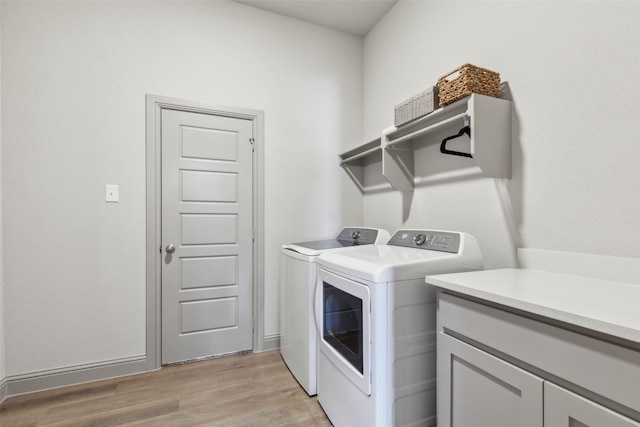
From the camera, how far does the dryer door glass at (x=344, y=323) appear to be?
1.37 m

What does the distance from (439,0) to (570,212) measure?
5.33 feet

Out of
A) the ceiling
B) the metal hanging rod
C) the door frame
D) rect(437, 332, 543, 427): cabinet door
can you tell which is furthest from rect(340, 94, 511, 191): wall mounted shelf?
the door frame

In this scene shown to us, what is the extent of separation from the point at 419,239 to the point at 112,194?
2130mm

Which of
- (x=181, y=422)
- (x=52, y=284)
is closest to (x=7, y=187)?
(x=52, y=284)

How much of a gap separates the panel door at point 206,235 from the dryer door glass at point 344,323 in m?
1.03

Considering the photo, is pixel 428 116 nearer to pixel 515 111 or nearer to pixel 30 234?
pixel 515 111

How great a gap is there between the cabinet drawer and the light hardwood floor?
110 cm

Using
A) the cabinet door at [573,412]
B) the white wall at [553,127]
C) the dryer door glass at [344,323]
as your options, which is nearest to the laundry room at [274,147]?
the white wall at [553,127]

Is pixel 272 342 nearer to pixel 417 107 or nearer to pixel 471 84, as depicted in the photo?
pixel 417 107

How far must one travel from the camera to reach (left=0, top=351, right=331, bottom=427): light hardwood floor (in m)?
1.65

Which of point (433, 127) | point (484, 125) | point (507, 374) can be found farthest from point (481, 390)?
point (433, 127)

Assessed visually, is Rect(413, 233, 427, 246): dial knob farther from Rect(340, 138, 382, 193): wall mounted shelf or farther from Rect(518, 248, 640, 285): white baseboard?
Rect(340, 138, 382, 193): wall mounted shelf

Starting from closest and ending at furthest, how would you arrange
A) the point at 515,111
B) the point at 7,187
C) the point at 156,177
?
the point at 515,111 → the point at 7,187 → the point at 156,177

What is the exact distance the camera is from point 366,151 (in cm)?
247
